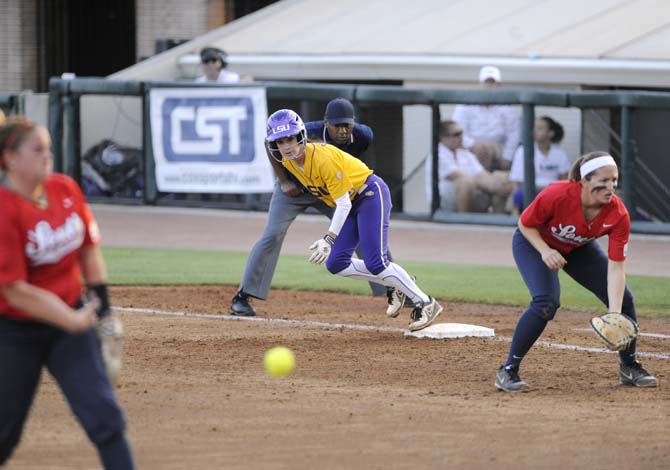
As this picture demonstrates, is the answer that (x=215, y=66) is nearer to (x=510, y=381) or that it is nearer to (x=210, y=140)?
(x=210, y=140)

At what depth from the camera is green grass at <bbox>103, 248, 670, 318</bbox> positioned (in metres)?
11.3

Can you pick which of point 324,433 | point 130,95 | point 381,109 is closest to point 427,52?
point 381,109

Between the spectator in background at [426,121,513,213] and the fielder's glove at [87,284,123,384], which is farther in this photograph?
the spectator in background at [426,121,513,213]

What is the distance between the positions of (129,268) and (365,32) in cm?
777

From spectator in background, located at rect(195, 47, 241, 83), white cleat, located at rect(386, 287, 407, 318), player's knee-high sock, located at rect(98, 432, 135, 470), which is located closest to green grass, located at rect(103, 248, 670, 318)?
white cleat, located at rect(386, 287, 407, 318)

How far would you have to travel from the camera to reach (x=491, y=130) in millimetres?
16016

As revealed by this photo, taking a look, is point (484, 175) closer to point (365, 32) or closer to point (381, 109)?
point (381, 109)

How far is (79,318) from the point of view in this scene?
475 cm

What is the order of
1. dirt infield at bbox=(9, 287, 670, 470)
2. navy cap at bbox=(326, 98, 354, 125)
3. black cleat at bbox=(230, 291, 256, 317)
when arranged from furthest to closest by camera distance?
black cleat at bbox=(230, 291, 256, 317) < navy cap at bbox=(326, 98, 354, 125) < dirt infield at bbox=(9, 287, 670, 470)

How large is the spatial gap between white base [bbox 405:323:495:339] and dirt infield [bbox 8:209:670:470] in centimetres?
13

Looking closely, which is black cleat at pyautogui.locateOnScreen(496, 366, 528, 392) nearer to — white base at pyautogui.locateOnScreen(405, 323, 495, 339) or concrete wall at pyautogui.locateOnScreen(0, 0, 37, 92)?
white base at pyautogui.locateOnScreen(405, 323, 495, 339)

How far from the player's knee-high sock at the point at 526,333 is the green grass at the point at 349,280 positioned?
356 centimetres

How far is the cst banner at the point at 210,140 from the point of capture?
1728cm

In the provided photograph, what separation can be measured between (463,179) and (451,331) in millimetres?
7048
